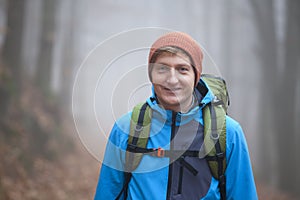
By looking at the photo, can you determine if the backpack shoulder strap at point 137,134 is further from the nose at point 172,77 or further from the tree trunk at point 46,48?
the tree trunk at point 46,48

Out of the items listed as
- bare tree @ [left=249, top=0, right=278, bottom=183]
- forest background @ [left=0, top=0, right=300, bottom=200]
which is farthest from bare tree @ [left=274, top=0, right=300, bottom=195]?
bare tree @ [left=249, top=0, right=278, bottom=183]

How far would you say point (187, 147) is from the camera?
6.55ft

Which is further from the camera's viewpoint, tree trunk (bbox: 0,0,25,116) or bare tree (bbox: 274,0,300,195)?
bare tree (bbox: 274,0,300,195)

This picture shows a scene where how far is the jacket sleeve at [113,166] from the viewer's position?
2070 millimetres

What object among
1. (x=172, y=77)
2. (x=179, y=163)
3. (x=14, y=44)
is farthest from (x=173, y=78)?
(x=14, y=44)

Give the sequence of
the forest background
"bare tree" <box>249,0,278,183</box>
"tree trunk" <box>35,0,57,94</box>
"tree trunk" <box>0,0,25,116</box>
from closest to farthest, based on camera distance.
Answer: the forest background
"tree trunk" <box>0,0,25,116</box>
"bare tree" <box>249,0,278,183</box>
"tree trunk" <box>35,0,57,94</box>

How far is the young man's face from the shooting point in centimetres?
194

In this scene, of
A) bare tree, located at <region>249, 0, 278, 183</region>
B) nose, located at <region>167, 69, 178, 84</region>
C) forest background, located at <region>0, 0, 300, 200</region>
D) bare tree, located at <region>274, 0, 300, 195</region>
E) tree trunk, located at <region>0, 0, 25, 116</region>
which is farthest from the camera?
bare tree, located at <region>249, 0, 278, 183</region>

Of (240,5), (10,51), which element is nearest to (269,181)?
(240,5)

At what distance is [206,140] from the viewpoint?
196 centimetres

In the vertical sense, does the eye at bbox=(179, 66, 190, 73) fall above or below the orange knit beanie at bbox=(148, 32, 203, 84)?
below

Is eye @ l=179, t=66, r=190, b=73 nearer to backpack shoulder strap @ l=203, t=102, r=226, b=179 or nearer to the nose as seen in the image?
the nose

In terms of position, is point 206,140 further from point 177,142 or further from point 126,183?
point 126,183

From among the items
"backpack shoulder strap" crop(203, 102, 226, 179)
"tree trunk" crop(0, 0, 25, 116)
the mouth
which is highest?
"tree trunk" crop(0, 0, 25, 116)
